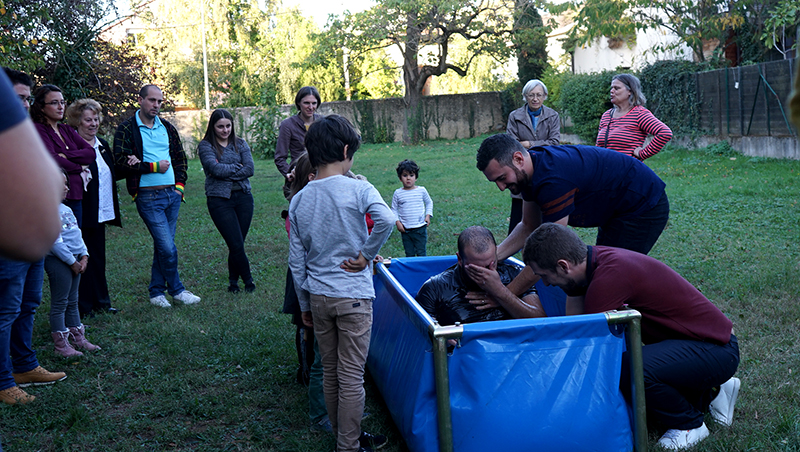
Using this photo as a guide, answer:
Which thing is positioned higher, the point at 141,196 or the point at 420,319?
the point at 141,196

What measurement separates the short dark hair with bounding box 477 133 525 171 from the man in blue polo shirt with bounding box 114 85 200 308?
3536 mm

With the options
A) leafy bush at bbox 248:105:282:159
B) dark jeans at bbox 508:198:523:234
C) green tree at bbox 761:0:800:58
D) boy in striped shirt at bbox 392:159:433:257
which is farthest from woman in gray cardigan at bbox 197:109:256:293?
leafy bush at bbox 248:105:282:159

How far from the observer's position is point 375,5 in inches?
1011

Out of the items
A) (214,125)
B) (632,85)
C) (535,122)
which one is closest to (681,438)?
(632,85)

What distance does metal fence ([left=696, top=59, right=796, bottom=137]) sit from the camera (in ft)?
43.0

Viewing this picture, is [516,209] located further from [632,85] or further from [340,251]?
[340,251]

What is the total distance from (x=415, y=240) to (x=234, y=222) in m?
1.84

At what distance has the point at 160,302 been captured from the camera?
609cm

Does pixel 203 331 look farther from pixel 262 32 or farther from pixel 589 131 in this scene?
pixel 262 32

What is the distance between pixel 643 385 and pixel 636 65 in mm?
21069

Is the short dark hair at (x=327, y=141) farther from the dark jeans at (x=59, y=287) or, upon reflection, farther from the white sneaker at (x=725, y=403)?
the dark jeans at (x=59, y=287)

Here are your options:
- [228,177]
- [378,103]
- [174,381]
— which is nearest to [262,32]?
[378,103]

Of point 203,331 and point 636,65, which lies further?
point 636,65

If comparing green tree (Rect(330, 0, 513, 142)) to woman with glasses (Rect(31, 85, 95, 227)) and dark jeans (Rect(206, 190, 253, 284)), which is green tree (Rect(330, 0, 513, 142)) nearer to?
dark jeans (Rect(206, 190, 253, 284))
